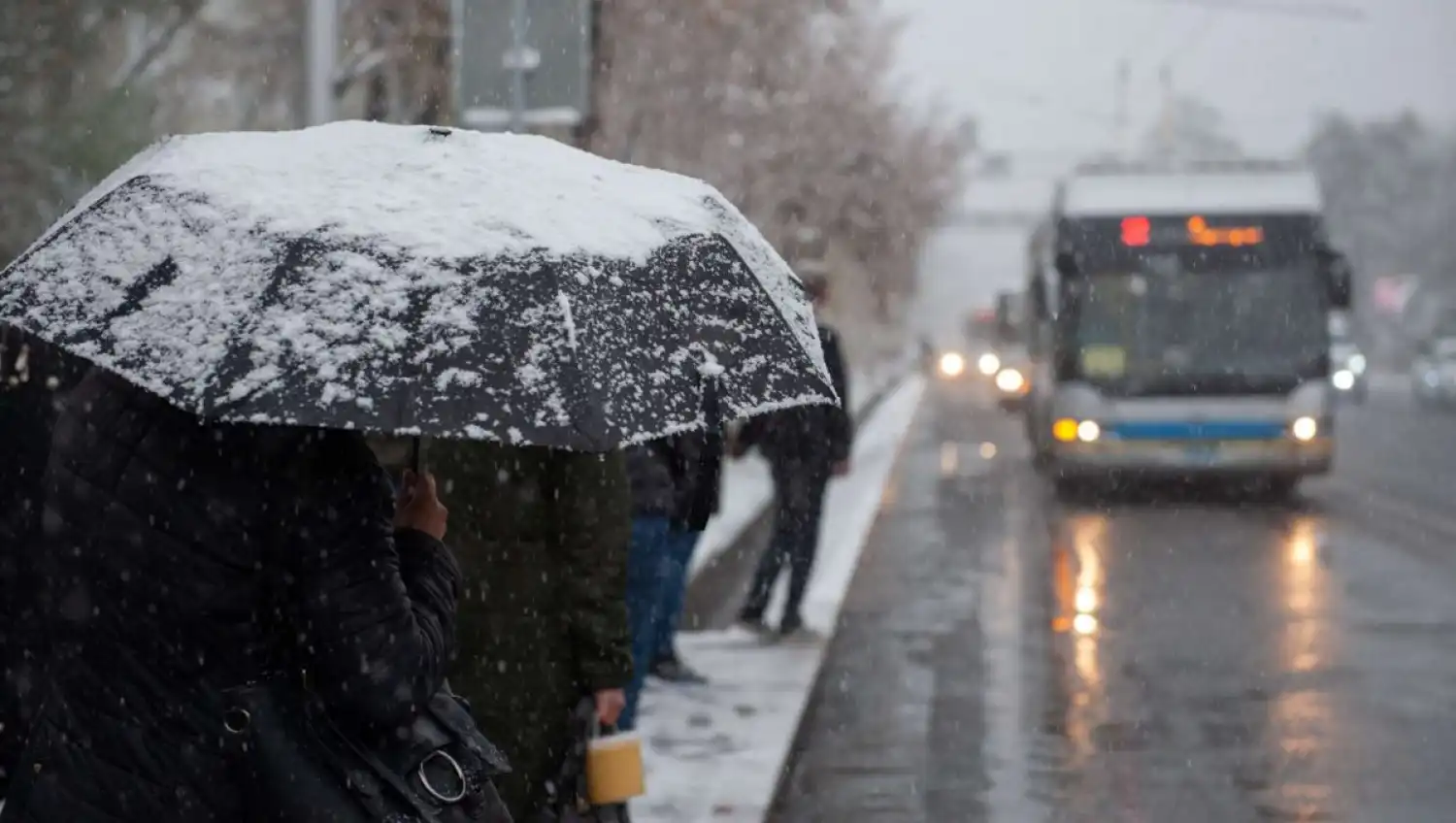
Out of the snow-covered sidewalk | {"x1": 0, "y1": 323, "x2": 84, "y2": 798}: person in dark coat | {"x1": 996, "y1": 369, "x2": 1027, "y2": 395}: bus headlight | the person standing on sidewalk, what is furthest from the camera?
{"x1": 996, "y1": 369, "x2": 1027, "y2": 395}: bus headlight

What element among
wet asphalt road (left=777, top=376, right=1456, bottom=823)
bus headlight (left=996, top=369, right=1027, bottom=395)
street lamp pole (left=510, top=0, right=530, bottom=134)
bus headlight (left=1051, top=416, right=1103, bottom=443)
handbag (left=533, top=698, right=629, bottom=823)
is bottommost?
bus headlight (left=996, top=369, right=1027, bottom=395)

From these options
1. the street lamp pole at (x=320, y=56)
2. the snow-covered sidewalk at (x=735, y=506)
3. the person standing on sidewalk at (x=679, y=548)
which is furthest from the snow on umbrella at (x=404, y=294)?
the street lamp pole at (x=320, y=56)

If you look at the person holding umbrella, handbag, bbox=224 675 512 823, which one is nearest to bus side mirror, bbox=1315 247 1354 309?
the person holding umbrella

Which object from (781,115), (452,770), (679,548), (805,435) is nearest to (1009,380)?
Result: (781,115)

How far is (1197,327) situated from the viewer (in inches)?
754

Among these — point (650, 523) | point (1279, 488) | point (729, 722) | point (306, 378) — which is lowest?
point (1279, 488)

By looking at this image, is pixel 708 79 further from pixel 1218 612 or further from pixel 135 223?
pixel 135 223

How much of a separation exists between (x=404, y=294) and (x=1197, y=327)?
16.8 m

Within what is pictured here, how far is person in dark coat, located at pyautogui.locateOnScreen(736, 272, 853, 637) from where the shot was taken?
1019cm

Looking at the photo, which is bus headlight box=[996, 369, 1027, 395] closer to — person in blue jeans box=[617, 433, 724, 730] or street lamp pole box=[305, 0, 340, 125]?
street lamp pole box=[305, 0, 340, 125]

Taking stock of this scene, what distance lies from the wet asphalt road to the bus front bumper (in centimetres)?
65

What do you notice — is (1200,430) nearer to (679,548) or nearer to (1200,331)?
(1200,331)

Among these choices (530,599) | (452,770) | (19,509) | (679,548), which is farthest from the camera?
(679,548)

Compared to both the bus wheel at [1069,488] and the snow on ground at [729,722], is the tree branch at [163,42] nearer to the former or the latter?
the snow on ground at [729,722]
